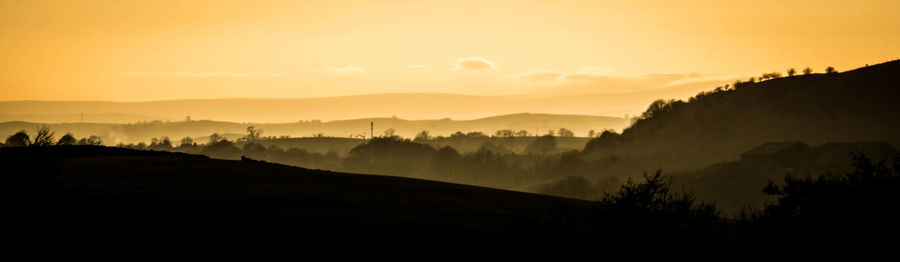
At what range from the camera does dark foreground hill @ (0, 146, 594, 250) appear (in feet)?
99.3

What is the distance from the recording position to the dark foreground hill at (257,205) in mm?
30266

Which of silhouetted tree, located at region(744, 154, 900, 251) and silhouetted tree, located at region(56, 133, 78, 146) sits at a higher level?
silhouetted tree, located at region(56, 133, 78, 146)

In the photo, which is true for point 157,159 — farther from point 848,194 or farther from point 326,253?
point 848,194

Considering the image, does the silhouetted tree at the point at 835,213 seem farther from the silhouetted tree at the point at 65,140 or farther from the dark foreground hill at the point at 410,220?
the silhouetted tree at the point at 65,140

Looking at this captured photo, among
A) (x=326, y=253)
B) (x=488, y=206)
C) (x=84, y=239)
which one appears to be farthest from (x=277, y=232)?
(x=488, y=206)

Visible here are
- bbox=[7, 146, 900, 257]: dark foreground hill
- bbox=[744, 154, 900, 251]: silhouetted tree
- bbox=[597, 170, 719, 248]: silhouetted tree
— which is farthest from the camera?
bbox=[744, 154, 900, 251]: silhouetted tree

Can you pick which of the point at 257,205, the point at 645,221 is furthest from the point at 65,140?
the point at 645,221

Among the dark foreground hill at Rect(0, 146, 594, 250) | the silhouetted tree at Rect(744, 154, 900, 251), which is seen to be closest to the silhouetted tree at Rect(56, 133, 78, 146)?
the dark foreground hill at Rect(0, 146, 594, 250)

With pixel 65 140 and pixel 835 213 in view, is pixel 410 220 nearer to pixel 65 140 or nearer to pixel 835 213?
pixel 835 213

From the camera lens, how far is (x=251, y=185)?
46750mm

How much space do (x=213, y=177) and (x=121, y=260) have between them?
25033 millimetres

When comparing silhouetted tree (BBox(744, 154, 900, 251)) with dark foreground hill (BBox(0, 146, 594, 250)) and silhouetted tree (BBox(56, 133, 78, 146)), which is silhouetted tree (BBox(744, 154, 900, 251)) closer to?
dark foreground hill (BBox(0, 146, 594, 250))

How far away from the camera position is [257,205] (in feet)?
125

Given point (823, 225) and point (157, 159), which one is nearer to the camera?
point (823, 225)
